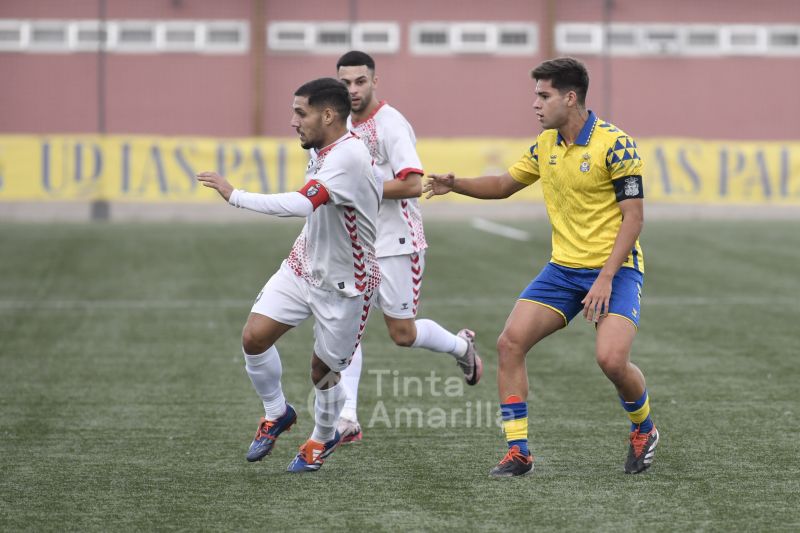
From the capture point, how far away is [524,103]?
3600cm

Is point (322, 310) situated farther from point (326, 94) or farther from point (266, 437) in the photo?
point (326, 94)

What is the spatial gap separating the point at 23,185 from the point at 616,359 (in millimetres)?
20864

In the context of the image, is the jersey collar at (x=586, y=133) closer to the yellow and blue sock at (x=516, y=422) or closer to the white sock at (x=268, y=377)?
the yellow and blue sock at (x=516, y=422)

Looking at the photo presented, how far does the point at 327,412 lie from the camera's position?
646cm

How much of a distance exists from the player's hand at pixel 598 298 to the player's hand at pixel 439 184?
963 mm

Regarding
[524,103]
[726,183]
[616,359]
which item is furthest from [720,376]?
[524,103]

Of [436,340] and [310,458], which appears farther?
[436,340]

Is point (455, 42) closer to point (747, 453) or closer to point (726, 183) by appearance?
point (726, 183)

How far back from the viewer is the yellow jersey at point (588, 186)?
19.8 ft

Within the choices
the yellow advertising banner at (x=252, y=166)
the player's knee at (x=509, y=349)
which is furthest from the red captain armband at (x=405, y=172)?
the yellow advertising banner at (x=252, y=166)

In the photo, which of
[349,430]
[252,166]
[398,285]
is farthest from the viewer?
[252,166]

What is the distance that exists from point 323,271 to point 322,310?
0.65ft

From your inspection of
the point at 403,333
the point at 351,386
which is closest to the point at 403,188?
the point at 403,333

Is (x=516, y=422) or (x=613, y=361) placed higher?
(x=613, y=361)
